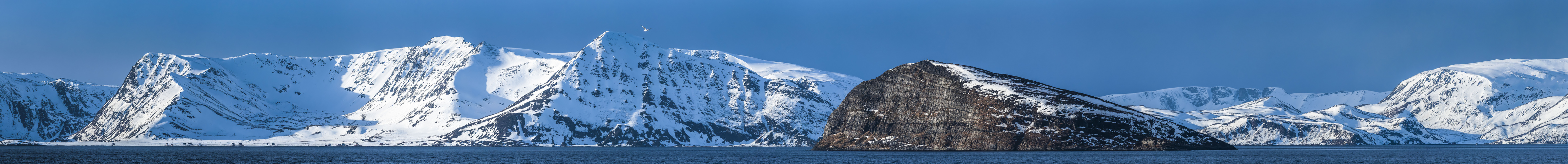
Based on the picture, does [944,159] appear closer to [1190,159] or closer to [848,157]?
[848,157]

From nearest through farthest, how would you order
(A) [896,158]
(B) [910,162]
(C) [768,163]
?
(B) [910,162], (A) [896,158], (C) [768,163]

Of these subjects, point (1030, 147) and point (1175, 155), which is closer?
point (1175, 155)

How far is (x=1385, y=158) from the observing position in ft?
637

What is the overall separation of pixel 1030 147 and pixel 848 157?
34478 mm

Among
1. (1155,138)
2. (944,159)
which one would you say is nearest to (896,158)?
(944,159)

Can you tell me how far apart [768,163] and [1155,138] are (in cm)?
6788

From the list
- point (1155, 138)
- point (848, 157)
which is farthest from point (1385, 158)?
point (848, 157)

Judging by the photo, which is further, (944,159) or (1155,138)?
(1155,138)

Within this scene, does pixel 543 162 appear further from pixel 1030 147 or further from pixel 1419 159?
pixel 1419 159

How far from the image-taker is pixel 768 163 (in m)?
192

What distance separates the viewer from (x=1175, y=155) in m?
176

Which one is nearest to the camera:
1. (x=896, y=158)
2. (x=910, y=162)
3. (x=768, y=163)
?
(x=910, y=162)

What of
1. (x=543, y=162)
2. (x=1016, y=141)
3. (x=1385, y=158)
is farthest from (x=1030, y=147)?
(x=543, y=162)

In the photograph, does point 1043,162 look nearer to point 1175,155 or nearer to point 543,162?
point 1175,155
